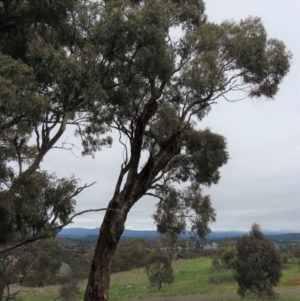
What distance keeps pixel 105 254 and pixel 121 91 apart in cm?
377

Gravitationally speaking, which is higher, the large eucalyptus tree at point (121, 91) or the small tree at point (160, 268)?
the large eucalyptus tree at point (121, 91)

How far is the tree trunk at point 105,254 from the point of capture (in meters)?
9.05

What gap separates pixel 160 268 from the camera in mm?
24359

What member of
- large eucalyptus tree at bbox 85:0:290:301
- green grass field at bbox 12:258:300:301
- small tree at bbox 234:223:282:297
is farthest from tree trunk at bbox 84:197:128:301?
green grass field at bbox 12:258:300:301

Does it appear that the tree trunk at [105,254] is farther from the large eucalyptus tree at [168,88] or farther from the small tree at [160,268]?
the small tree at [160,268]

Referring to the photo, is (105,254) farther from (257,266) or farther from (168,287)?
(168,287)

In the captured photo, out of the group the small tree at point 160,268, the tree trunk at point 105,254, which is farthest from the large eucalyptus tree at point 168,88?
the small tree at point 160,268

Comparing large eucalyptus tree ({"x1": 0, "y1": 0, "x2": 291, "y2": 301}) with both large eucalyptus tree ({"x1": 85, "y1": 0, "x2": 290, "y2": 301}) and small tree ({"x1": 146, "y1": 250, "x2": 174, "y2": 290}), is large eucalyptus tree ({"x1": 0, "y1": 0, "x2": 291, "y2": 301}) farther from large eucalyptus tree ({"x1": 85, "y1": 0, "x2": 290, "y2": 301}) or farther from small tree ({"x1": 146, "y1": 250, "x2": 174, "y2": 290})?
small tree ({"x1": 146, "y1": 250, "x2": 174, "y2": 290})

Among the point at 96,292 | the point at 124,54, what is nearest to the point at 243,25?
the point at 124,54

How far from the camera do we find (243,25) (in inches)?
374

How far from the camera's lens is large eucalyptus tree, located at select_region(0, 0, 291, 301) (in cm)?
623

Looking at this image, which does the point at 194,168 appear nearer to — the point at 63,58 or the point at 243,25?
the point at 243,25

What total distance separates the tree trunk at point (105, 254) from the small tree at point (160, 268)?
596 inches

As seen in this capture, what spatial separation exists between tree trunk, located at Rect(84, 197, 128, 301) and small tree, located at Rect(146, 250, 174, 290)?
1514 centimetres
